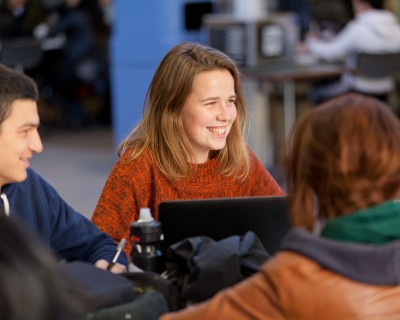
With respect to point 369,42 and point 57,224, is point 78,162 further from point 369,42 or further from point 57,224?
point 57,224

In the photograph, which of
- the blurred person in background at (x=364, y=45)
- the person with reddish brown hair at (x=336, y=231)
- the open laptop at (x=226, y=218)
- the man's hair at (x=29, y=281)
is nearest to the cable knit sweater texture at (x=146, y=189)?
the open laptop at (x=226, y=218)

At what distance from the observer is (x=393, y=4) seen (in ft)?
31.3

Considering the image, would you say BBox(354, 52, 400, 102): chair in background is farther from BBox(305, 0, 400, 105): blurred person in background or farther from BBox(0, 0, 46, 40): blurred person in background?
BBox(0, 0, 46, 40): blurred person in background

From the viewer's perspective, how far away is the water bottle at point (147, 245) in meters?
1.90

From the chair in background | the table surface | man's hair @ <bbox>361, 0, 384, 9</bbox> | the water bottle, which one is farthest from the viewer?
man's hair @ <bbox>361, 0, 384, 9</bbox>

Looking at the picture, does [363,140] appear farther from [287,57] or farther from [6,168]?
[287,57]

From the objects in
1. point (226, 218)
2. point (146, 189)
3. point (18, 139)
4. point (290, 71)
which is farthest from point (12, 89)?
point (290, 71)

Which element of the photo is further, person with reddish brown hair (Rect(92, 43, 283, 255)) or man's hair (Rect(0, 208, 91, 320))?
person with reddish brown hair (Rect(92, 43, 283, 255))

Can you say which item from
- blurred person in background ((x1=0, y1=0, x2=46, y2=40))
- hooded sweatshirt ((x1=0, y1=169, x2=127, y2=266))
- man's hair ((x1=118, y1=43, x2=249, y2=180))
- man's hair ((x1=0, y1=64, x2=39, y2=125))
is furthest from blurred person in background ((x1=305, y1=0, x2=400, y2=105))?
man's hair ((x1=0, y1=64, x2=39, y2=125))

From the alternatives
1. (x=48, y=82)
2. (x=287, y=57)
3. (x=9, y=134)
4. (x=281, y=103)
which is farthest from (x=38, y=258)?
(x=48, y=82)

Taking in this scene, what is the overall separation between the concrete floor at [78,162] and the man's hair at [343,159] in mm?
4289

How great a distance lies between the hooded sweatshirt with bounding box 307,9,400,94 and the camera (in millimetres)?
6797

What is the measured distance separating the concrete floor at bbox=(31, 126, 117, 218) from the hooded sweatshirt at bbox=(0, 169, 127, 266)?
3497mm

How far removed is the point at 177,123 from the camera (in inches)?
102
